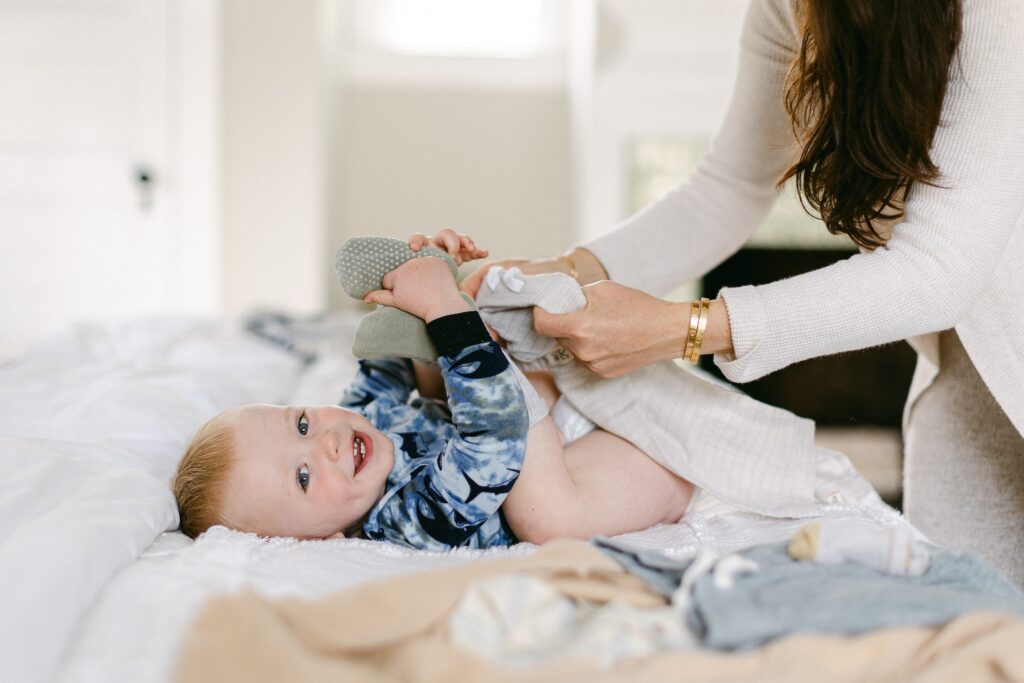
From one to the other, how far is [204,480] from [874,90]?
2.91ft

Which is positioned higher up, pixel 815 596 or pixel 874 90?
pixel 874 90

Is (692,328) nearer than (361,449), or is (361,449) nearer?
(692,328)

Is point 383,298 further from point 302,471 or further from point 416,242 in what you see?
point 302,471

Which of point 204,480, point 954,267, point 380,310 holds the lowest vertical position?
point 204,480

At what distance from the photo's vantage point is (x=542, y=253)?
4.52m

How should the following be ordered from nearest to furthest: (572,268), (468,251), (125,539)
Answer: (125,539), (468,251), (572,268)

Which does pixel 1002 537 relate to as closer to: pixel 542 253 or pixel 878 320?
pixel 878 320

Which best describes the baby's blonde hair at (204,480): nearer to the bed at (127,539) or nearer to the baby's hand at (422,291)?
the bed at (127,539)

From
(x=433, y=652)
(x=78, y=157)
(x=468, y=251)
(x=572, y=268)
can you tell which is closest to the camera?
(x=433, y=652)

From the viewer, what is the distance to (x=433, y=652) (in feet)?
2.01

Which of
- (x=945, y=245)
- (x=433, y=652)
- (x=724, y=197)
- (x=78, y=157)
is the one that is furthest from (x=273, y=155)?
(x=433, y=652)

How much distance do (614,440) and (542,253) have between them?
3.42 m

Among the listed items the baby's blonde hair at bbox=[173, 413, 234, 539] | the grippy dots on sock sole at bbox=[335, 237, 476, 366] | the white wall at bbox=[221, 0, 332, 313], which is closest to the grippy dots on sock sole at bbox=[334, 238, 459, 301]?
the grippy dots on sock sole at bbox=[335, 237, 476, 366]

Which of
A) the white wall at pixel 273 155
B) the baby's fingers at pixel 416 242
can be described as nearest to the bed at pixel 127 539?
the baby's fingers at pixel 416 242
